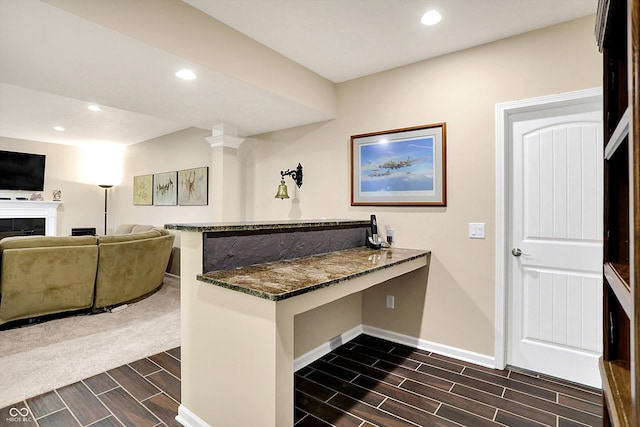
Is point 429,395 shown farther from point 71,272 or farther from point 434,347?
point 71,272

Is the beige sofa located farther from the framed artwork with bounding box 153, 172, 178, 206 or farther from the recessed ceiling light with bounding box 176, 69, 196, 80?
the recessed ceiling light with bounding box 176, 69, 196, 80

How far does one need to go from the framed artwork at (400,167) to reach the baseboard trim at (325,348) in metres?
1.26

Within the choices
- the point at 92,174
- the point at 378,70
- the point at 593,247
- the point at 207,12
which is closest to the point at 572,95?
the point at 593,247

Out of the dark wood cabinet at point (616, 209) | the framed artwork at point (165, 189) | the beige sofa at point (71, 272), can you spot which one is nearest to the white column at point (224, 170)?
the beige sofa at point (71, 272)

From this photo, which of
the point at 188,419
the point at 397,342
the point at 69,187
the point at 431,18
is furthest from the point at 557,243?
the point at 69,187

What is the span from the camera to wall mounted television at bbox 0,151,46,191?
5.83 m

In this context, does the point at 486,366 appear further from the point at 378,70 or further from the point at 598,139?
the point at 378,70

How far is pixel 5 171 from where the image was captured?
5.83m

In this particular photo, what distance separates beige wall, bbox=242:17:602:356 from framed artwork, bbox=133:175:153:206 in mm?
4229

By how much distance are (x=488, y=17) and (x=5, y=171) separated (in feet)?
25.1

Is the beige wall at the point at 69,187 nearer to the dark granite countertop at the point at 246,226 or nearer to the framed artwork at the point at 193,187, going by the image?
the framed artwork at the point at 193,187

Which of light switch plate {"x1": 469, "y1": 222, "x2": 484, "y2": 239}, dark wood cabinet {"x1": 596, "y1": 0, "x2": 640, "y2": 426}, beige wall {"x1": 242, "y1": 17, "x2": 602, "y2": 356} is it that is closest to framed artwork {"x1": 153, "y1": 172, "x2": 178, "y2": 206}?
beige wall {"x1": 242, "y1": 17, "x2": 602, "y2": 356}

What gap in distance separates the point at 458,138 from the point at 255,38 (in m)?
1.82

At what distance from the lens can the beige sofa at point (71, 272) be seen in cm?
318
